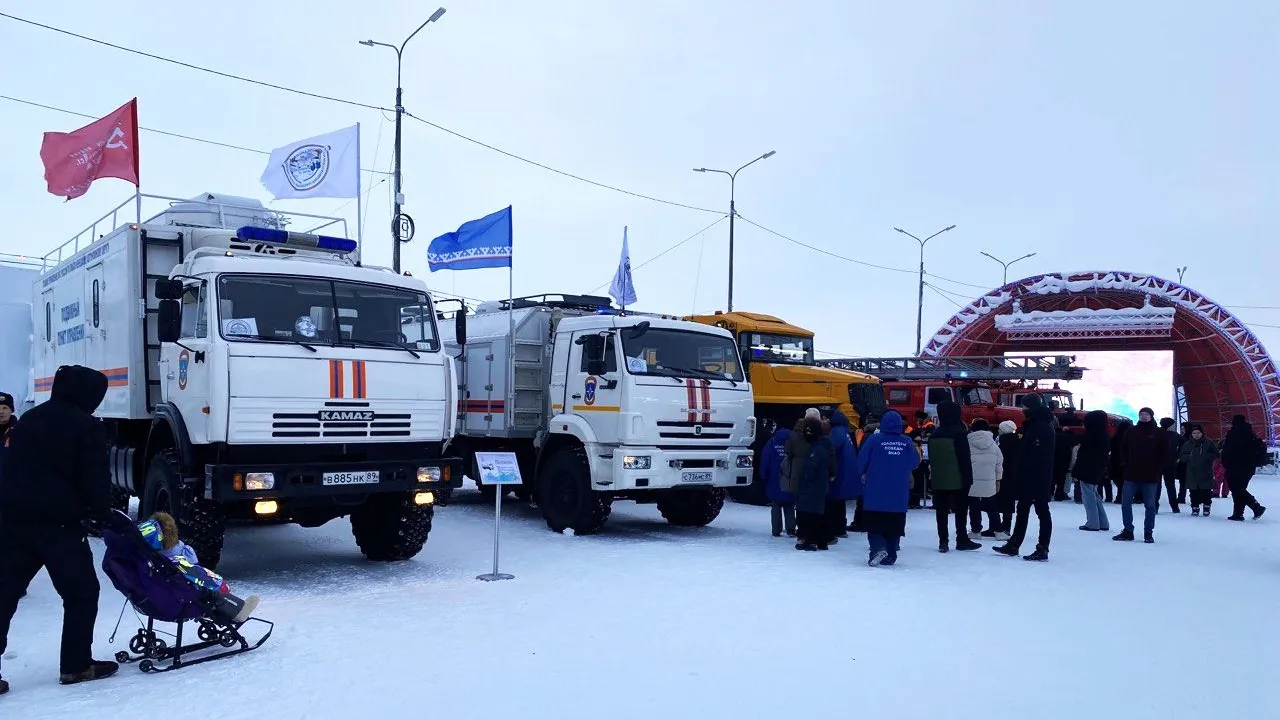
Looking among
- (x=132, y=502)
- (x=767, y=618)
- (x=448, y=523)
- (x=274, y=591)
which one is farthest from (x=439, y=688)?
(x=132, y=502)

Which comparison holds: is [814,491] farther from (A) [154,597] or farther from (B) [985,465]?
(A) [154,597]

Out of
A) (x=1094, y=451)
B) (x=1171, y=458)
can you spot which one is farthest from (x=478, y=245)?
(x=1171, y=458)

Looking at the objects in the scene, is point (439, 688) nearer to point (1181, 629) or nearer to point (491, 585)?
point (491, 585)

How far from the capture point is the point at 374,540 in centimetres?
968

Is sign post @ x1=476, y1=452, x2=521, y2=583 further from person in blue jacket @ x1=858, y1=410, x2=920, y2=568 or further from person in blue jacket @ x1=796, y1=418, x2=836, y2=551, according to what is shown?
person in blue jacket @ x1=858, y1=410, x2=920, y2=568

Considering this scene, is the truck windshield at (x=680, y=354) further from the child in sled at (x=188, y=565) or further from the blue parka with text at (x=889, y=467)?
the child in sled at (x=188, y=565)

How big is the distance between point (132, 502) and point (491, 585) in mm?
8962

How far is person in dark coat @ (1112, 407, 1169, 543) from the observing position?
11492mm

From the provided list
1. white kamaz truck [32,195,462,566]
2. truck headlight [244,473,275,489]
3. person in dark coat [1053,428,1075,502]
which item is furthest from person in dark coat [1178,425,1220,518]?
truck headlight [244,473,275,489]

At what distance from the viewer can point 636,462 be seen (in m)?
11.0

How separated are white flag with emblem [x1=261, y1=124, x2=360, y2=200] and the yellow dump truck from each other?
6.55 m

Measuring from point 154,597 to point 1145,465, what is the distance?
429 inches

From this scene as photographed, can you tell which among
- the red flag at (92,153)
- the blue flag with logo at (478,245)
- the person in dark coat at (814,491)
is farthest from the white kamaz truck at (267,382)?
the blue flag with logo at (478,245)

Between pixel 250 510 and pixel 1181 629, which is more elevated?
pixel 250 510
